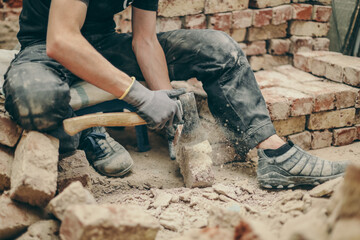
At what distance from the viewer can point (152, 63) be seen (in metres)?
2.09

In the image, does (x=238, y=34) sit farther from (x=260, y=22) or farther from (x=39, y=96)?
(x=39, y=96)

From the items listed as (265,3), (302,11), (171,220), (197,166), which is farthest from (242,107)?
(302,11)

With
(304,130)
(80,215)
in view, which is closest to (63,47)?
(80,215)

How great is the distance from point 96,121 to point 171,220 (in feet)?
1.95

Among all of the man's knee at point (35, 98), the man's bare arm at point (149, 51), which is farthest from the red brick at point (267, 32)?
the man's knee at point (35, 98)

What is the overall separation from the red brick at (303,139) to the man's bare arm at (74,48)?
146cm

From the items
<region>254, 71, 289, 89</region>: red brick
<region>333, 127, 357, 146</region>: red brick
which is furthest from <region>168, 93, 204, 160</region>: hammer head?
<region>333, 127, 357, 146</region>: red brick

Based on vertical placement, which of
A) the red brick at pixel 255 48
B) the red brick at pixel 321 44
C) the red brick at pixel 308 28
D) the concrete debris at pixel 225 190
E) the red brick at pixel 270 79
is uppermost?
the red brick at pixel 308 28

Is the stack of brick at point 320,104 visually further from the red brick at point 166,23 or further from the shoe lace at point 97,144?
the shoe lace at point 97,144

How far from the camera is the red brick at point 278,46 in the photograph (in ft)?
9.98

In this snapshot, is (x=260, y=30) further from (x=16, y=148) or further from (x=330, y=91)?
→ (x=16, y=148)

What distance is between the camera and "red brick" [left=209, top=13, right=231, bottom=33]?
277cm

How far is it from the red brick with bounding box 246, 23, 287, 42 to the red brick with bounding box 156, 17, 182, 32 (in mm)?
662

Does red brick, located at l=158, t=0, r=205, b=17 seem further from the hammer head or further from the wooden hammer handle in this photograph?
the wooden hammer handle
